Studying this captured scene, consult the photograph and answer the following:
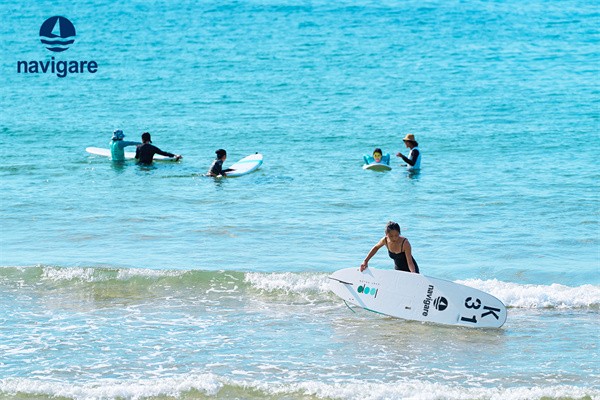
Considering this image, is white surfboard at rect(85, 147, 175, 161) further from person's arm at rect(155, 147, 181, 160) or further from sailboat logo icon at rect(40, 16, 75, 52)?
sailboat logo icon at rect(40, 16, 75, 52)

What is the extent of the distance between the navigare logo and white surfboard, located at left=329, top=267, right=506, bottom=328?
2906 cm

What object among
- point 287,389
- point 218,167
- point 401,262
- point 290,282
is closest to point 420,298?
point 401,262

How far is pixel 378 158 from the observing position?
2255cm

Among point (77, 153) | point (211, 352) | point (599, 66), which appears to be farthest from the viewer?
point (599, 66)

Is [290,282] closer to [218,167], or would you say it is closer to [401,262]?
[401,262]

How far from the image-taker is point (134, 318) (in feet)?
41.9

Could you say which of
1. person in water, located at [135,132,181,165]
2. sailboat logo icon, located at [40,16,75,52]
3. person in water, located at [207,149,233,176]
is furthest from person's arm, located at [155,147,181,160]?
sailboat logo icon, located at [40,16,75,52]

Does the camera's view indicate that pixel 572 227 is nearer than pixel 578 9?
Yes

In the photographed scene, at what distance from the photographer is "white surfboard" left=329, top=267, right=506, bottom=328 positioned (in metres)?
12.2

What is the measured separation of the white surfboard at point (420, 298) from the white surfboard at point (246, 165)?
953cm

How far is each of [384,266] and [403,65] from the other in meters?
26.6

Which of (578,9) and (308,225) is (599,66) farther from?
(308,225)

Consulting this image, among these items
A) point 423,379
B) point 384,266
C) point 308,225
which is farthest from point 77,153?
point 423,379

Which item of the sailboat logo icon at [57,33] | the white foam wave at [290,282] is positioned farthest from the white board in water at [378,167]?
Result: the sailboat logo icon at [57,33]
